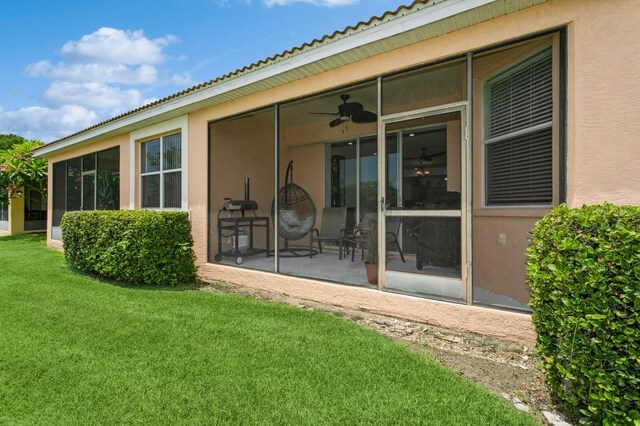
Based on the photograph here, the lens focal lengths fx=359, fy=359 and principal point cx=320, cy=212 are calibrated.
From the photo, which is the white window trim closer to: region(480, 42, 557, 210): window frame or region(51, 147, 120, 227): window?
region(51, 147, 120, 227): window

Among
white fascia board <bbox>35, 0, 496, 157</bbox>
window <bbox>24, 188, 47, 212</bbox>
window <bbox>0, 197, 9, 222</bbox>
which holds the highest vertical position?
white fascia board <bbox>35, 0, 496, 157</bbox>

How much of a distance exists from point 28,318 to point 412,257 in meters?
3.86

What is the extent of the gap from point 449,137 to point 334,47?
1.51 meters

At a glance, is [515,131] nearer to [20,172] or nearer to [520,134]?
[520,134]

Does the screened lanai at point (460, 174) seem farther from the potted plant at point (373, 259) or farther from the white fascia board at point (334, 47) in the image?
the white fascia board at point (334, 47)

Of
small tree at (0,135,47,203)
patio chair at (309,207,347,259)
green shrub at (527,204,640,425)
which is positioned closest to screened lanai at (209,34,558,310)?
green shrub at (527,204,640,425)

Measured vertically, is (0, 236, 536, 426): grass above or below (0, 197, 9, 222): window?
below

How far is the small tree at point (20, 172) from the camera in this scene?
11578 mm

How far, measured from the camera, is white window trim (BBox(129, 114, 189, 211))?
5.88 m

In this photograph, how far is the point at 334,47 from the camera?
3.71 meters

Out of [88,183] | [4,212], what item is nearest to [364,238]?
[88,183]

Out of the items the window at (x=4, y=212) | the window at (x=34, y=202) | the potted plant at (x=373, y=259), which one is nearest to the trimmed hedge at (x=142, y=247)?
the potted plant at (x=373, y=259)

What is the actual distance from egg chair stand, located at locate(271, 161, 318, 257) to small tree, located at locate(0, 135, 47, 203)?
9677 mm

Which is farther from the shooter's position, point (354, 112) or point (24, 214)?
point (24, 214)
